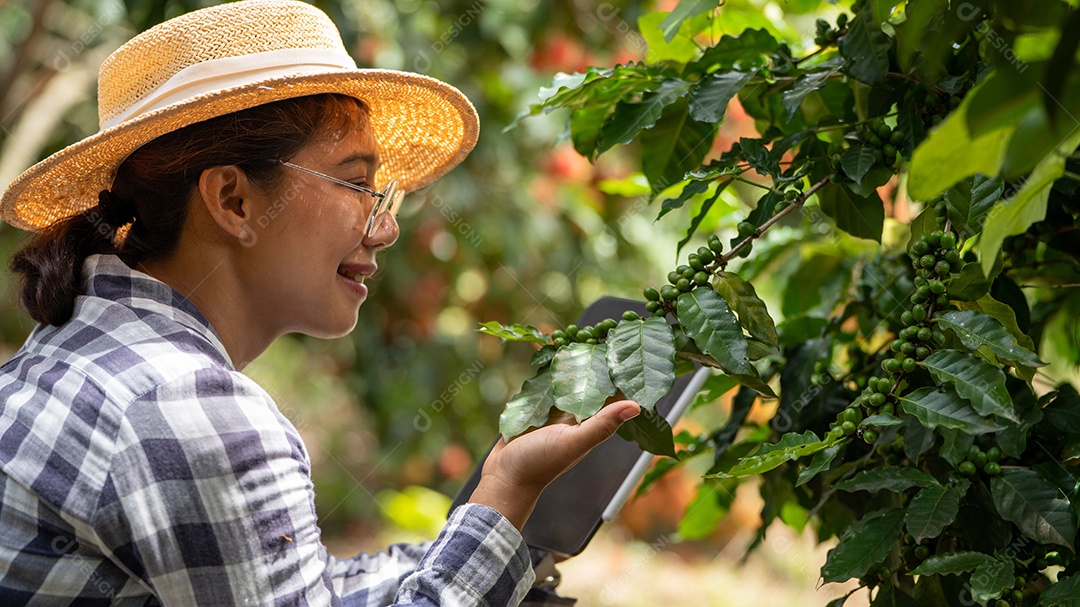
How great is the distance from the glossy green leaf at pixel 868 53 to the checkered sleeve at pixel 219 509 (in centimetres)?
56

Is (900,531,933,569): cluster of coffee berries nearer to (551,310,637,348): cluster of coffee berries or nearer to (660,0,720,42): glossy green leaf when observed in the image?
(551,310,637,348): cluster of coffee berries

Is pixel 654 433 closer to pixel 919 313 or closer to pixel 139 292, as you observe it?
pixel 919 313

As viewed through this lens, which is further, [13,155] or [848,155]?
[13,155]

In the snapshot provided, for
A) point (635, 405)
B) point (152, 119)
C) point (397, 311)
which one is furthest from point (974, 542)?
point (397, 311)

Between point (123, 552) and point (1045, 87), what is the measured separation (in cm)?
72

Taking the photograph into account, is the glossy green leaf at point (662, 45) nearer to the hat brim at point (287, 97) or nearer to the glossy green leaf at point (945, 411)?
the hat brim at point (287, 97)

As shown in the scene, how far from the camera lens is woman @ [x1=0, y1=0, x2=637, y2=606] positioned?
0.79m

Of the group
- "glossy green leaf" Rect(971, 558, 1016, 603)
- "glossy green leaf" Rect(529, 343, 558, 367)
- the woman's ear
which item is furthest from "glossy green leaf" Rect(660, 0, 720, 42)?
"glossy green leaf" Rect(971, 558, 1016, 603)

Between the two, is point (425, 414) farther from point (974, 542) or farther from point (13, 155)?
point (974, 542)

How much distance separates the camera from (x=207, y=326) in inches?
38.5

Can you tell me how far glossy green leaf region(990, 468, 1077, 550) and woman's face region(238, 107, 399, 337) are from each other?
2.14 ft

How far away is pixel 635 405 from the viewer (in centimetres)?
78

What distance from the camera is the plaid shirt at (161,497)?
777 mm

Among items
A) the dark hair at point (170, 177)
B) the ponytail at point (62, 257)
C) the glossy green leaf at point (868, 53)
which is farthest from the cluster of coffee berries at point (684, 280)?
the ponytail at point (62, 257)
